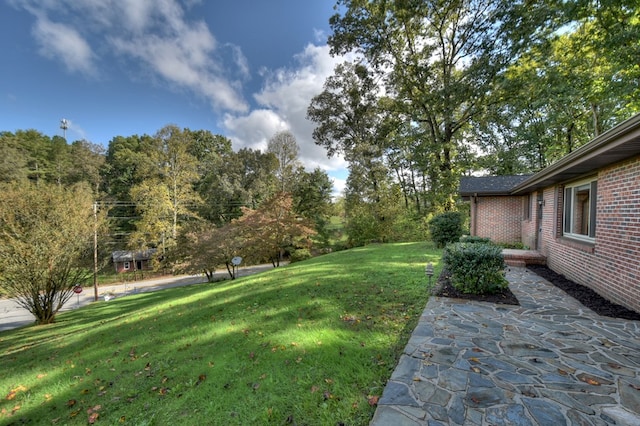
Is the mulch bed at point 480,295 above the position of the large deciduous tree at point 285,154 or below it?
below

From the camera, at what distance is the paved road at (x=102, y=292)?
1276cm

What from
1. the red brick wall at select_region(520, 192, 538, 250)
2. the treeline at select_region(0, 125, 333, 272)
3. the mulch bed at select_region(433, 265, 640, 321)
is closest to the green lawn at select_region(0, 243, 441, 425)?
the mulch bed at select_region(433, 265, 640, 321)

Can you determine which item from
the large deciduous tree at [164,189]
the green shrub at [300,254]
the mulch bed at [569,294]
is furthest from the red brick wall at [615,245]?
the large deciduous tree at [164,189]

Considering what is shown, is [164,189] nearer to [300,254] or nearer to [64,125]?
[300,254]

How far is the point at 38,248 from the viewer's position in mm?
9008

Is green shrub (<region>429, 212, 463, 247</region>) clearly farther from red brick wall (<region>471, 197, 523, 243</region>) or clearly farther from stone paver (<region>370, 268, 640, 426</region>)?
stone paver (<region>370, 268, 640, 426</region>)

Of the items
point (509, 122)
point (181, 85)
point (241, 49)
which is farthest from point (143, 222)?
point (509, 122)

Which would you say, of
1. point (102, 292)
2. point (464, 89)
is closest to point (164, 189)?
point (102, 292)

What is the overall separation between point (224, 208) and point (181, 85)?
13609 millimetres

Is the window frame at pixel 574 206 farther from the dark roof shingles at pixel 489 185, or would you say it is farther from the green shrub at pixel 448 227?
the dark roof shingles at pixel 489 185

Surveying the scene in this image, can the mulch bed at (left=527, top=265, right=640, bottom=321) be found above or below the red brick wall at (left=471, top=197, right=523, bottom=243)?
below

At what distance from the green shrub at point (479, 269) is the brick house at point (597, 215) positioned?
161 cm

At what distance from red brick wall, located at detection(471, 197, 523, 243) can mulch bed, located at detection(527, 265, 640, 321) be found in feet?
18.0

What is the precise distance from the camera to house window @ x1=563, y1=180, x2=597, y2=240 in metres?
5.11
